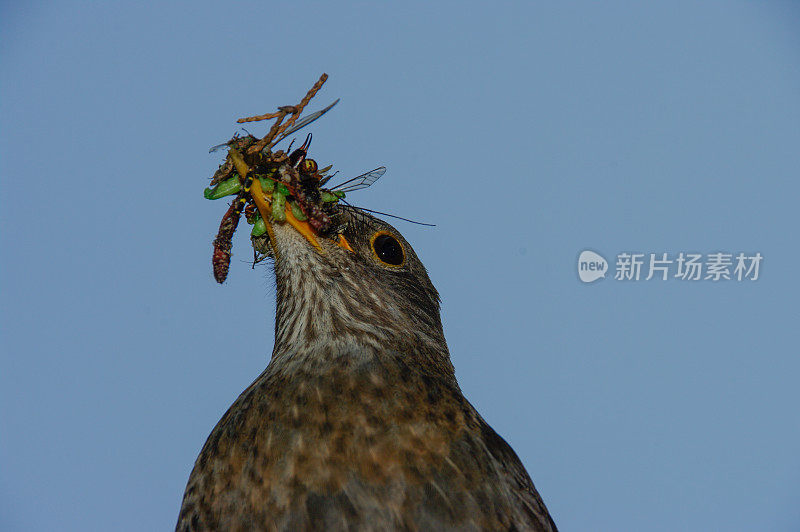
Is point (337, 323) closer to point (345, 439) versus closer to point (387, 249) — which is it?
point (387, 249)

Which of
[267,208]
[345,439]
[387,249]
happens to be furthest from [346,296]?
[345,439]

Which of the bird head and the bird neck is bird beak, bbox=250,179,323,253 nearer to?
the bird head

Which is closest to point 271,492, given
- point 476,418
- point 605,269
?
point 476,418

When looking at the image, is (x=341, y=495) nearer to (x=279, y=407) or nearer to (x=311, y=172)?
(x=279, y=407)

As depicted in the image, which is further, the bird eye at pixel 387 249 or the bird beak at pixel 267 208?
the bird eye at pixel 387 249

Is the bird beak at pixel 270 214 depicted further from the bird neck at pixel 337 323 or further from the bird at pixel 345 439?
the bird neck at pixel 337 323

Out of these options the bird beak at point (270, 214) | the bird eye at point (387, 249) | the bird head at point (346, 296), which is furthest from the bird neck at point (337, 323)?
the bird eye at point (387, 249)
